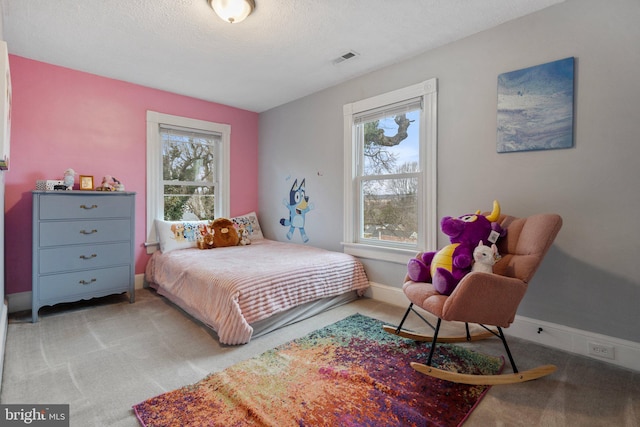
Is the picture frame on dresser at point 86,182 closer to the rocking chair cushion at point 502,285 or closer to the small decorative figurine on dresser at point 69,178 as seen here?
the small decorative figurine on dresser at point 69,178

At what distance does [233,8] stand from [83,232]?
2251 millimetres

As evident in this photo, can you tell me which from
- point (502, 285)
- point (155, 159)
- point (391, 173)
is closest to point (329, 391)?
point (502, 285)

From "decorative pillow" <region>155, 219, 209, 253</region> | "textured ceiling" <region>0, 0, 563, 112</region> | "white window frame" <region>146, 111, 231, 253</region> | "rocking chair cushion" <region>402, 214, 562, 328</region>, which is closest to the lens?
"rocking chair cushion" <region>402, 214, 562, 328</region>

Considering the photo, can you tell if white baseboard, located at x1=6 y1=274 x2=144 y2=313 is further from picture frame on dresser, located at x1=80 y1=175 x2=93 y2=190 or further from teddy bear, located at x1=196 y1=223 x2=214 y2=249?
teddy bear, located at x1=196 y1=223 x2=214 y2=249

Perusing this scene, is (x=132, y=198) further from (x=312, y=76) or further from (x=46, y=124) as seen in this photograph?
(x=312, y=76)

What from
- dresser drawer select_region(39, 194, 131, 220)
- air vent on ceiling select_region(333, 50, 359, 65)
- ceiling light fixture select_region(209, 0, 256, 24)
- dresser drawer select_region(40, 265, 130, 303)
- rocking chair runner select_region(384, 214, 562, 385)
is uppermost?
air vent on ceiling select_region(333, 50, 359, 65)

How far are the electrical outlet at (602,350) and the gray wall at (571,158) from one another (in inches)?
3.2

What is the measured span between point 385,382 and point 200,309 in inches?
56.9

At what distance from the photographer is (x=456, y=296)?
1.64m

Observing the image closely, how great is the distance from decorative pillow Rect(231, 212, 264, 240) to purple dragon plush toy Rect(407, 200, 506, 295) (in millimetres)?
2491

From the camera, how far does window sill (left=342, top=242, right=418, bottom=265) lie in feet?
9.20

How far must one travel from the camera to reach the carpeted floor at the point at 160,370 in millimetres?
1432

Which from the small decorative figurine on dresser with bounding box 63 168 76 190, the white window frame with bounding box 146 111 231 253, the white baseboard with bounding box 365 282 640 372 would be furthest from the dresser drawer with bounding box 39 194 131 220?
the white baseboard with bounding box 365 282 640 372

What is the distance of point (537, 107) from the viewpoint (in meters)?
2.10
